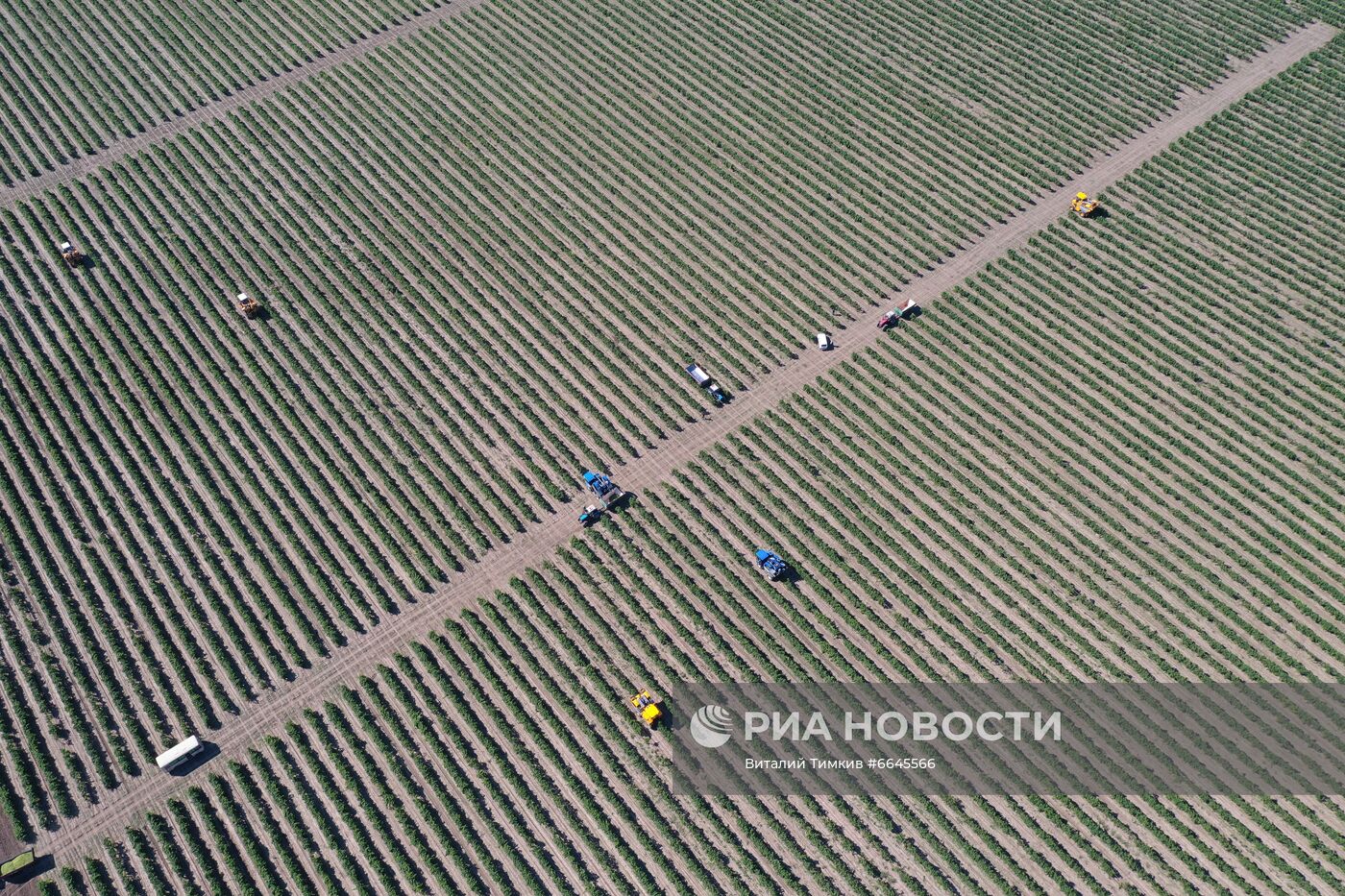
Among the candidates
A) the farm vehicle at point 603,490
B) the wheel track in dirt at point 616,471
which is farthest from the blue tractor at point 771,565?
the farm vehicle at point 603,490

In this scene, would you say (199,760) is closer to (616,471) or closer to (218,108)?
(616,471)

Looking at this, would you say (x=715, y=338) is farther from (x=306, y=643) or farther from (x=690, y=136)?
(x=306, y=643)

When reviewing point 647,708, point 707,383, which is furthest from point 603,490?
point 647,708

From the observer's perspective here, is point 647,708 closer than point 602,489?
Yes

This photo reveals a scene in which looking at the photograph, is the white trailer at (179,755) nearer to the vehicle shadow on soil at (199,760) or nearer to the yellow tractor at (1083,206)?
the vehicle shadow on soil at (199,760)

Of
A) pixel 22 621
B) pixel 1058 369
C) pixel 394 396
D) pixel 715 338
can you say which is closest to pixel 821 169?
pixel 715 338

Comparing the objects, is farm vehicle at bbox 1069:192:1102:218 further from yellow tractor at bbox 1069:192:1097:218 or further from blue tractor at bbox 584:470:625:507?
blue tractor at bbox 584:470:625:507

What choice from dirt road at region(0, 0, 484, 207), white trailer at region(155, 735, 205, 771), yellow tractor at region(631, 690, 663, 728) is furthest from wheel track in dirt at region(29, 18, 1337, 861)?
yellow tractor at region(631, 690, 663, 728)
